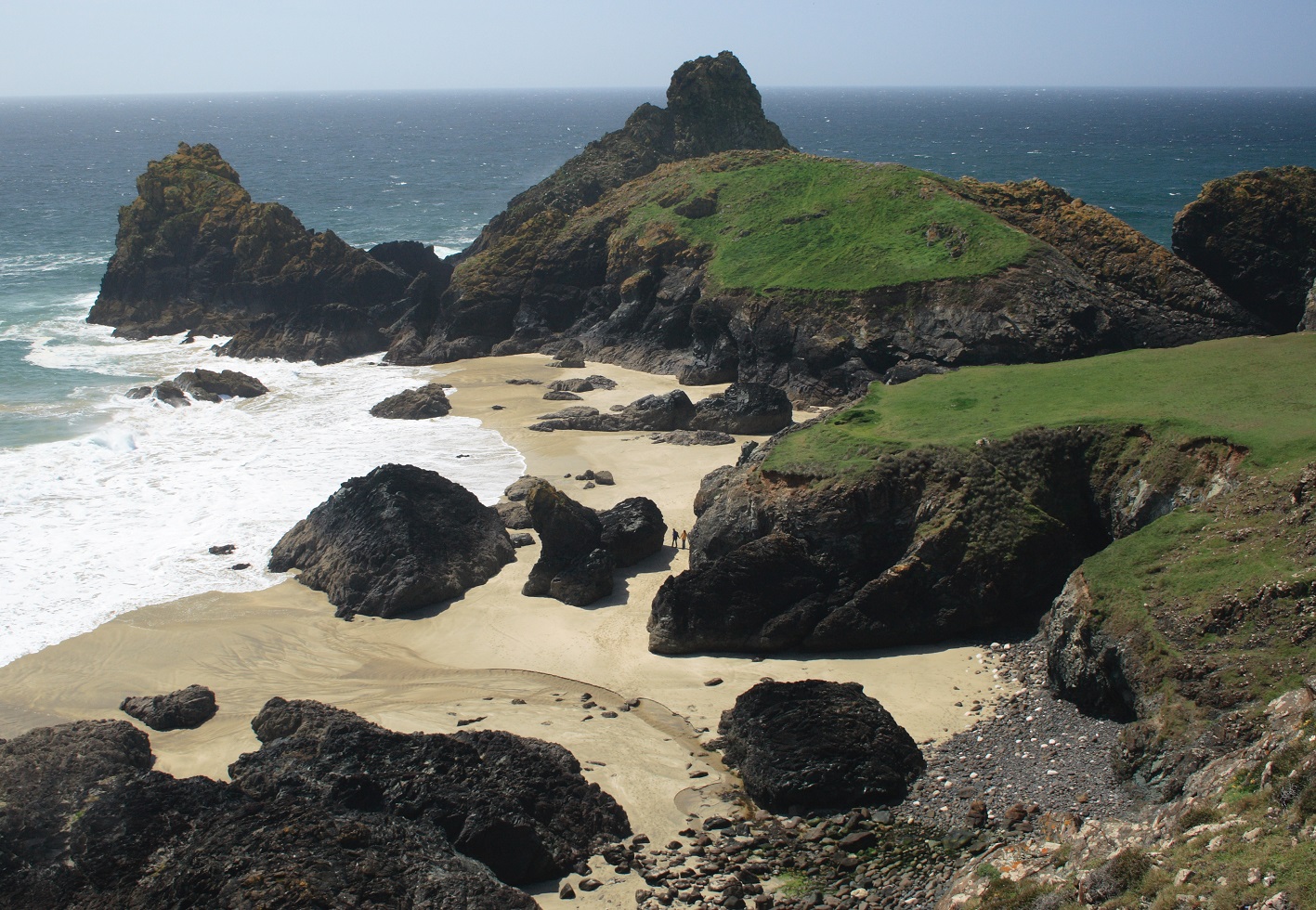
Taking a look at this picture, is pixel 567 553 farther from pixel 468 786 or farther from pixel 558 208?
pixel 558 208

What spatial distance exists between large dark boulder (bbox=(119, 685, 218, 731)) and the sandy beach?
0.67 feet

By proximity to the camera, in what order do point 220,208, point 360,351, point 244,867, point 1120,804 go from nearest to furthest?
point 244,867 < point 1120,804 < point 360,351 < point 220,208

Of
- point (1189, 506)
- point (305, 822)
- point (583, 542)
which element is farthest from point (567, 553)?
point (1189, 506)

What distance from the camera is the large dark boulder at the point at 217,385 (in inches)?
1544

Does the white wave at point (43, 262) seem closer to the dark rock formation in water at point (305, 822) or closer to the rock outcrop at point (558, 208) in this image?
the rock outcrop at point (558, 208)

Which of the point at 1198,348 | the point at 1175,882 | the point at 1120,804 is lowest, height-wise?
the point at 1120,804

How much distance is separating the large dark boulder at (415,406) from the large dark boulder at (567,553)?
13842 mm

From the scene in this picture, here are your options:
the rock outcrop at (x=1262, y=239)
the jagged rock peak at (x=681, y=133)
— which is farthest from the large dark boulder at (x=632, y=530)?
the jagged rock peak at (x=681, y=133)

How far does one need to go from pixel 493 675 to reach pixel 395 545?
16.1 ft

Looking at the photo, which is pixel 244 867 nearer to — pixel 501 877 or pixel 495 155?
pixel 501 877

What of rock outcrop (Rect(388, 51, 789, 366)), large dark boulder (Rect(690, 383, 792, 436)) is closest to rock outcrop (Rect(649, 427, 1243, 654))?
large dark boulder (Rect(690, 383, 792, 436))

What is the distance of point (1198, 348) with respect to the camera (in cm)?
2430

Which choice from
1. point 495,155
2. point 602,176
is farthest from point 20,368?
point 495,155

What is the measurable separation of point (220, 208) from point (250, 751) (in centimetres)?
4601
